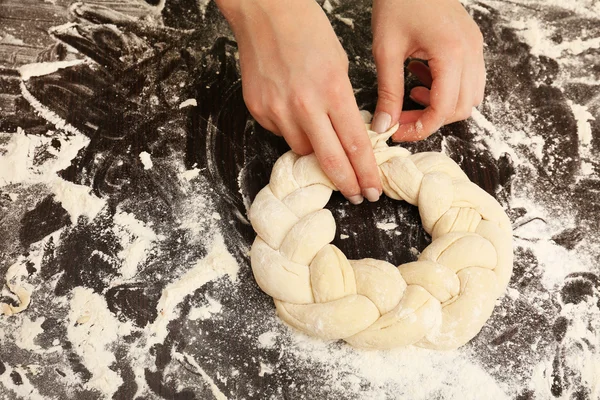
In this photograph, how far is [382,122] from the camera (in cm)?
132

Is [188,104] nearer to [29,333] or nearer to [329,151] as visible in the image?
[329,151]

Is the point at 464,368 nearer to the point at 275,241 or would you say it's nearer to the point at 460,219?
the point at 460,219

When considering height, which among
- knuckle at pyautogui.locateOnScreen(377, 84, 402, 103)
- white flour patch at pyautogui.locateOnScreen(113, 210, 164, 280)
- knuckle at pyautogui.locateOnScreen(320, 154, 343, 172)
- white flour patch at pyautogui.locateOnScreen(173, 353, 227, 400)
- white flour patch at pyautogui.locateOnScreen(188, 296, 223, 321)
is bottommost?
white flour patch at pyautogui.locateOnScreen(173, 353, 227, 400)

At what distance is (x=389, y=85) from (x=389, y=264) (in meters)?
0.45

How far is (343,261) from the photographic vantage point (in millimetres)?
1183

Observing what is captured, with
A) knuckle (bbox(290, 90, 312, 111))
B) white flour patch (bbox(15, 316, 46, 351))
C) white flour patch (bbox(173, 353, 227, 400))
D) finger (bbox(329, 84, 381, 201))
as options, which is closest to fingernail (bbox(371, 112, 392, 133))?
finger (bbox(329, 84, 381, 201))

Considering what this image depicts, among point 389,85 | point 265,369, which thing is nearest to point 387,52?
point 389,85

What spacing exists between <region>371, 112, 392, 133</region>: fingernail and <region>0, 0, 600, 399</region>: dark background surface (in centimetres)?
20

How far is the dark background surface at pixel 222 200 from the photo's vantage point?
3.92 ft

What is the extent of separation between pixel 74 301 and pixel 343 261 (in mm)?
655

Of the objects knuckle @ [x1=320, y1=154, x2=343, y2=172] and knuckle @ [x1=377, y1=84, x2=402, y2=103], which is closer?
knuckle @ [x1=320, y1=154, x2=343, y2=172]

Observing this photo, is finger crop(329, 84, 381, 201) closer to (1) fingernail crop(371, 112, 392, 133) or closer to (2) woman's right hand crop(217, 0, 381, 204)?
(2) woman's right hand crop(217, 0, 381, 204)

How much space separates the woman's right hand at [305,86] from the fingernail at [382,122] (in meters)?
0.14

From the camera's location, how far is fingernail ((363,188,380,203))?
1.27m
